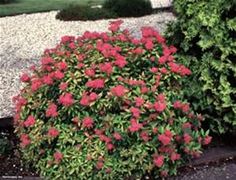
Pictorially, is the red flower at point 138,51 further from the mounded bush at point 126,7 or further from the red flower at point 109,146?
the mounded bush at point 126,7

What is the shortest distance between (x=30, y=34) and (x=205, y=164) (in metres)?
5.59

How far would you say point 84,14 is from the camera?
398 inches

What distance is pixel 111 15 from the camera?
1019 cm

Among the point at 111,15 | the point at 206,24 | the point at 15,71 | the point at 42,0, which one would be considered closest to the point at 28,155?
the point at 206,24

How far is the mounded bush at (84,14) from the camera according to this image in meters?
10.1

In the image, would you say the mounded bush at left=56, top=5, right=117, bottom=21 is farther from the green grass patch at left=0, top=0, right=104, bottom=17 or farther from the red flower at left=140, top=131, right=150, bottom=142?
the red flower at left=140, top=131, right=150, bottom=142

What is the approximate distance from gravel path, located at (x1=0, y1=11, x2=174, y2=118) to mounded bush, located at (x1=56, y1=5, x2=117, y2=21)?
0.16 m

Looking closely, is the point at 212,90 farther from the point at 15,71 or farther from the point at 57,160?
the point at 15,71

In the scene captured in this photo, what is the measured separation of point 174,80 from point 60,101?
35.6 inches

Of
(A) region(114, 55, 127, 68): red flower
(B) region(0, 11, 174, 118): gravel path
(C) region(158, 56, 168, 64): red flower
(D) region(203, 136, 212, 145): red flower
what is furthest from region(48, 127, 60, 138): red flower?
(B) region(0, 11, 174, 118): gravel path

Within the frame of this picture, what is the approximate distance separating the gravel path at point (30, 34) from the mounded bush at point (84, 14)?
164mm

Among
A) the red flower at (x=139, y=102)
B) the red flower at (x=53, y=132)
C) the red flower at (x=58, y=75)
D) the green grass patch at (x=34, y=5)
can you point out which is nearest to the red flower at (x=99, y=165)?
the red flower at (x=53, y=132)

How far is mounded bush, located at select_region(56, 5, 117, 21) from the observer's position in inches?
397

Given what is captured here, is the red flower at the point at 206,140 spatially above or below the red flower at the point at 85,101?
below
